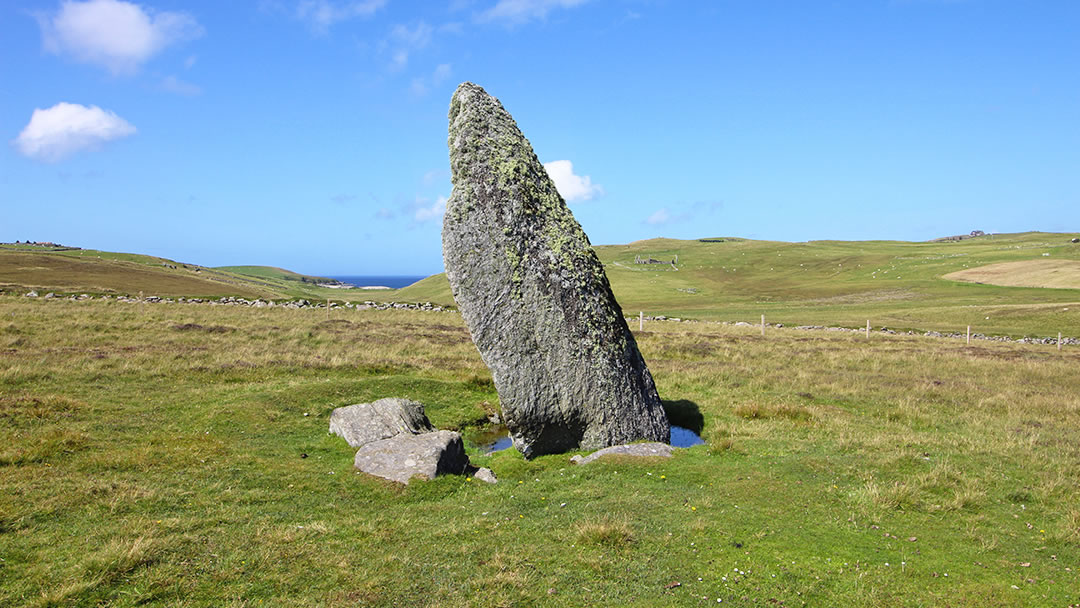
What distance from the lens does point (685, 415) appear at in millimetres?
18406

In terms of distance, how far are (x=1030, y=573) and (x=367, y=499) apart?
34.2 ft

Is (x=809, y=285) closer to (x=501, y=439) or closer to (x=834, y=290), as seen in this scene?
(x=834, y=290)

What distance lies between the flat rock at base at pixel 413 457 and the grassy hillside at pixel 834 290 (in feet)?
169

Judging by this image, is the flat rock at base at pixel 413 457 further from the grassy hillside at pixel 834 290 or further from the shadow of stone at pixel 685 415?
the grassy hillside at pixel 834 290

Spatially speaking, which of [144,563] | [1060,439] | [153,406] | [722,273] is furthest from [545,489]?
[722,273]

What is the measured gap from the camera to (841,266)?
124 m

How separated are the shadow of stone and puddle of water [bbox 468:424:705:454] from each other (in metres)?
0.24

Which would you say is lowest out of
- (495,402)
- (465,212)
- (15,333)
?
(495,402)

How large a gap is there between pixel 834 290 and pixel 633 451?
93498 mm

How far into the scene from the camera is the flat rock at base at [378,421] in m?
14.7

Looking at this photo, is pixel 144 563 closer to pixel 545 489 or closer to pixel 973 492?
pixel 545 489

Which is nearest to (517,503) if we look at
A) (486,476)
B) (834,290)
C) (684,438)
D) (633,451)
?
(486,476)

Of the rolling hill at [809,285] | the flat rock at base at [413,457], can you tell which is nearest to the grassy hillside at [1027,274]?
the rolling hill at [809,285]

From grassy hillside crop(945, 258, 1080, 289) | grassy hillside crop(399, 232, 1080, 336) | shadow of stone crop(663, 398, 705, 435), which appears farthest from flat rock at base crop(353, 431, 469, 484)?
grassy hillside crop(945, 258, 1080, 289)
